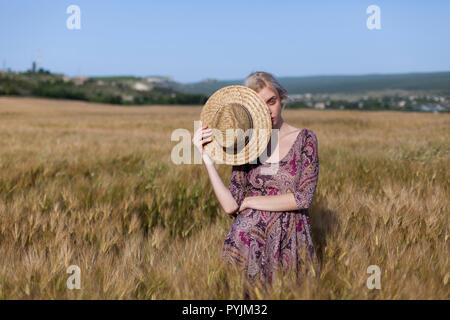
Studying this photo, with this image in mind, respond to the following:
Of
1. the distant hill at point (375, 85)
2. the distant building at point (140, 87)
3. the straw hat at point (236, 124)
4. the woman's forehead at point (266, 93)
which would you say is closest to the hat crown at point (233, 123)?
the straw hat at point (236, 124)

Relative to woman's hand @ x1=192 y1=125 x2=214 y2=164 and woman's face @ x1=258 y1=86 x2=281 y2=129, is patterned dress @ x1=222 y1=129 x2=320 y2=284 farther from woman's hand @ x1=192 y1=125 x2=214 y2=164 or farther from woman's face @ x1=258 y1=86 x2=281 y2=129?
woman's hand @ x1=192 y1=125 x2=214 y2=164

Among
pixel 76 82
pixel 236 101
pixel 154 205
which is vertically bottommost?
pixel 154 205

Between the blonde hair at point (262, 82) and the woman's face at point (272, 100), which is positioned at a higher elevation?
the blonde hair at point (262, 82)

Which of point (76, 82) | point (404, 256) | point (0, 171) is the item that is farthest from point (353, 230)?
point (76, 82)

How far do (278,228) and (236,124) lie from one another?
576 millimetres

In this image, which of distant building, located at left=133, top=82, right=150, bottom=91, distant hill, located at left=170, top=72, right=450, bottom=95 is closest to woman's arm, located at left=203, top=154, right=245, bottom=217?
distant hill, located at left=170, top=72, right=450, bottom=95

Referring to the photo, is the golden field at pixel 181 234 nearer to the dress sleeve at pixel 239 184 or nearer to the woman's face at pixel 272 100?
the dress sleeve at pixel 239 184

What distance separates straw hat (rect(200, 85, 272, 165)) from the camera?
1969 mm

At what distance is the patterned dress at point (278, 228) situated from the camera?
205cm

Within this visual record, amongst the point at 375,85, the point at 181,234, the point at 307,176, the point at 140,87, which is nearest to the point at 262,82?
the point at 307,176

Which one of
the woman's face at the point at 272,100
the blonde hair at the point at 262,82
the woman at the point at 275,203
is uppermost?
the blonde hair at the point at 262,82
